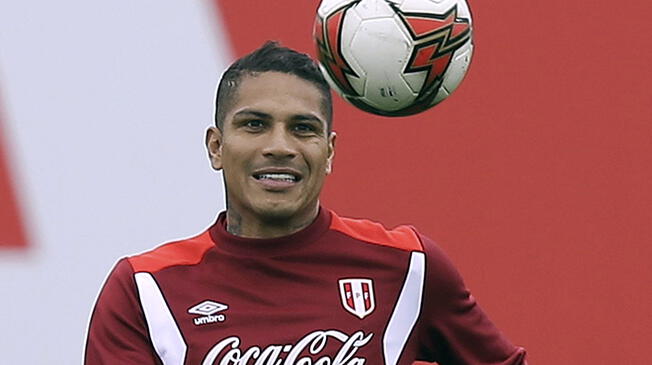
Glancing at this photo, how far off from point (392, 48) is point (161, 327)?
83cm

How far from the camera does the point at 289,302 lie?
3316mm

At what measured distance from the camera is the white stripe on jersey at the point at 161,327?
325 centimetres

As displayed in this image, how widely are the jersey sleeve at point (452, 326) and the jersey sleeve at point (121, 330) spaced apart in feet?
2.16

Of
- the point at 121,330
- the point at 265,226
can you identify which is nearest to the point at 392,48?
the point at 265,226

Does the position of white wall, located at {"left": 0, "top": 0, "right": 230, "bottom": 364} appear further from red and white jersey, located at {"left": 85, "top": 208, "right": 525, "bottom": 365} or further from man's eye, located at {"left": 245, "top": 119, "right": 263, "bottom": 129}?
man's eye, located at {"left": 245, "top": 119, "right": 263, "bottom": 129}

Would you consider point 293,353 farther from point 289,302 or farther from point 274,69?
point 274,69

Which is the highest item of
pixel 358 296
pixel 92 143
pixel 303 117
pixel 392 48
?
pixel 392 48

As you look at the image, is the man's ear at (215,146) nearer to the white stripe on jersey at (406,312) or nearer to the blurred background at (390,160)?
the white stripe on jersey at (406,312)

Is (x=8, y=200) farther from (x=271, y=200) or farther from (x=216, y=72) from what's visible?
(x=271, y=200)

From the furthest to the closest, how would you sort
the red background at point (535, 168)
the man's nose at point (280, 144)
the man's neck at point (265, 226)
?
1. the red background at point (535, 168)
2. the man's neck at point (265, 226)
3. the man's nose at point (280, 144)

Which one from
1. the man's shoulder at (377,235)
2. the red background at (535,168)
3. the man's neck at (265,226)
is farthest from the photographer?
the red background at (535,168)

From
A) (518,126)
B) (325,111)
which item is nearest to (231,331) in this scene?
(325,111)

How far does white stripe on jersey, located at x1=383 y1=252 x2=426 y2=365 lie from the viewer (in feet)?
11.0

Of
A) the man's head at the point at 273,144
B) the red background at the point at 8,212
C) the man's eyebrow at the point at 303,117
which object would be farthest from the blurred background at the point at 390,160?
the man's eyebrow at the point at 303,117
